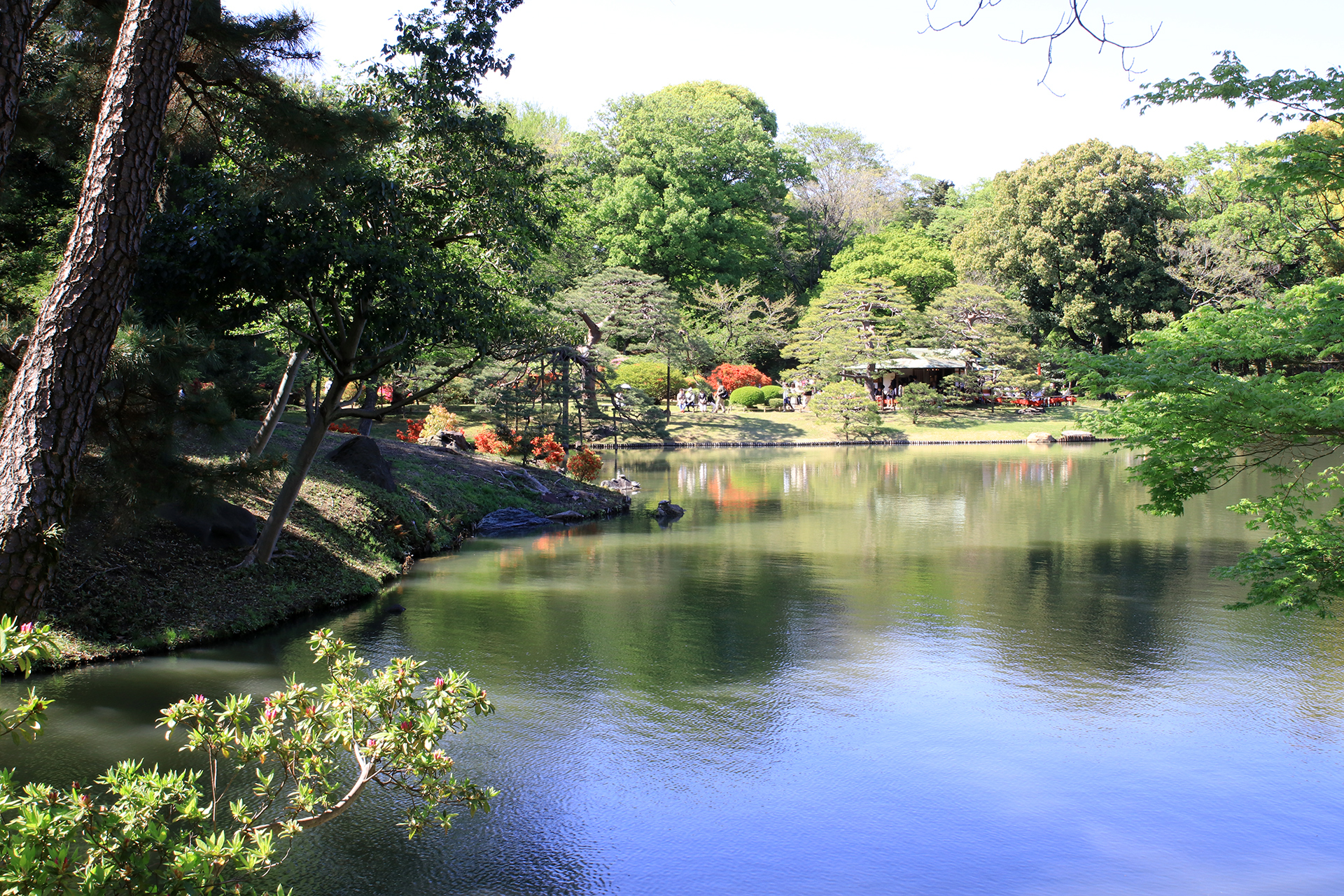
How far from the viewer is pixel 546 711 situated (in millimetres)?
7078

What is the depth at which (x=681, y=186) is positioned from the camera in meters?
40.7

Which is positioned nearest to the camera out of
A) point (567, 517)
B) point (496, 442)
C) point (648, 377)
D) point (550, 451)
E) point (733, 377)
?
point (567, 517)

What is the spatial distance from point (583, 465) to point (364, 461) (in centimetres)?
666

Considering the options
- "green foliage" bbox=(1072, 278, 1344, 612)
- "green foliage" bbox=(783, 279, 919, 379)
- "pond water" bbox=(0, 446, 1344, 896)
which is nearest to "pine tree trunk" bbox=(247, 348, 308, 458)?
"pond water" bbox=(0, 446, 1344, 896)

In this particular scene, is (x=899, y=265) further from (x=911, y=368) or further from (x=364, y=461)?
(x=364, y=461)

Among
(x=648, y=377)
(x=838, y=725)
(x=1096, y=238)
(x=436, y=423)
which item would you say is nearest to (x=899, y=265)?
(x=1096, y=238)

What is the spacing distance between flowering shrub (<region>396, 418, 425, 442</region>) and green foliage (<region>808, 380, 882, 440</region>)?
17069 mm

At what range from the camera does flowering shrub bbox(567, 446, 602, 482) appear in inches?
780

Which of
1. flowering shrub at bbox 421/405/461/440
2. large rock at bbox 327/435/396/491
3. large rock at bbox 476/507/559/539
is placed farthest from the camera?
flowering shrub at bbox 421/405/461/440

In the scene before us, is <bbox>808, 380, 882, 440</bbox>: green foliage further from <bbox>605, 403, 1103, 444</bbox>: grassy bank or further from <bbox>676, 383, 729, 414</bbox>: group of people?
<bbox>676, 383, 729, 414</bbox>: group of people

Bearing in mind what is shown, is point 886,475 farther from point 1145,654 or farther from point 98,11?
point 98,11

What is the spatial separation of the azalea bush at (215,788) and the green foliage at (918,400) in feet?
112

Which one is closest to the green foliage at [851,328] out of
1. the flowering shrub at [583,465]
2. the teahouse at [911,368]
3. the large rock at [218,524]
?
the teahouse at [911,368]

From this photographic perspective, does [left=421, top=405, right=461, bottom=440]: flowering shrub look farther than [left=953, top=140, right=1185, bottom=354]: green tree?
No
